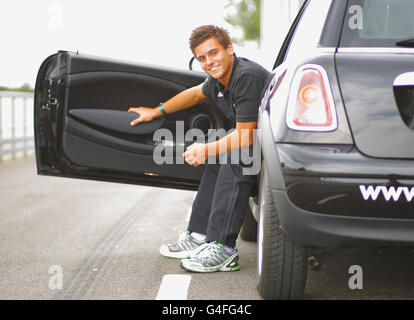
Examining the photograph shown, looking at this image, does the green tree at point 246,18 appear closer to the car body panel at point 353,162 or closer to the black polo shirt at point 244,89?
the black polo shirt at point 244,89

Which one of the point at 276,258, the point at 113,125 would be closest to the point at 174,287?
the point at 276,258

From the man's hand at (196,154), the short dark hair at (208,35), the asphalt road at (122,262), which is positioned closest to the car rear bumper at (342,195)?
the asphalt road at (122,262)

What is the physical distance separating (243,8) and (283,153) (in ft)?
183

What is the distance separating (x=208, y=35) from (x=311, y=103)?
1.38 meters

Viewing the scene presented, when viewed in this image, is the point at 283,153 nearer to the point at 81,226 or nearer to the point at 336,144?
the point at 336,144

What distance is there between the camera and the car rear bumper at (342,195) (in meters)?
2.70

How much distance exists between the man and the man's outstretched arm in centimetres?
2

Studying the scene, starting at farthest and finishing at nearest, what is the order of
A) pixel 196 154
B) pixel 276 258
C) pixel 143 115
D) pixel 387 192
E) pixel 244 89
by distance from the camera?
pixel 143 115, pixel 196 154, pixel 244 89, pixel 276 258, pixel 387 192

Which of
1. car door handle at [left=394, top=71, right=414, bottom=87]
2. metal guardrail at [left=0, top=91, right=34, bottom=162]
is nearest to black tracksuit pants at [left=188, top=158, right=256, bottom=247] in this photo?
car door handle at [left=394, top=71, right=414, bottom=87]

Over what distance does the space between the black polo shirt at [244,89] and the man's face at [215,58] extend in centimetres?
5

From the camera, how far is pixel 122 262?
4363 mm

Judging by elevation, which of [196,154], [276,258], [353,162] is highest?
[353,162]

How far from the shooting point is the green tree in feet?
184

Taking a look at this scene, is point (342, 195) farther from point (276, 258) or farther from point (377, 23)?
point (377, 23)
